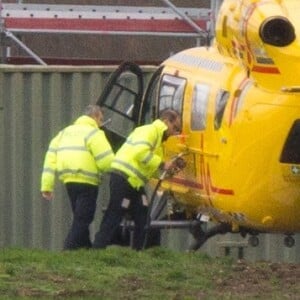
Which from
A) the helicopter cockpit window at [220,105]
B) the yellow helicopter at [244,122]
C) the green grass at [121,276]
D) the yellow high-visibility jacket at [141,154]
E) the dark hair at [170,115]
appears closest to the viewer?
the green grass at [121,276]

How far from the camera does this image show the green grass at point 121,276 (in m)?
10.2

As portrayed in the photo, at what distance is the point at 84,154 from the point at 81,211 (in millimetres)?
593

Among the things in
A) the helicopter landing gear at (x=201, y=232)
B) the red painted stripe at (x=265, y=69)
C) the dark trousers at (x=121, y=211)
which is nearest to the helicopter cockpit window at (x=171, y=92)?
the dark trousers at (x=121, y=211)

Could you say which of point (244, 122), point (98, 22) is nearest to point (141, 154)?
point (244, 122)

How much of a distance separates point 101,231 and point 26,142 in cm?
304

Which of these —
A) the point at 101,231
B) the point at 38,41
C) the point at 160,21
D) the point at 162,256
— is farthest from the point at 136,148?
the point at 38,41

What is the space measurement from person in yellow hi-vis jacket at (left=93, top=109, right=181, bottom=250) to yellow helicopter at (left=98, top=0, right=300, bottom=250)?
13 cm

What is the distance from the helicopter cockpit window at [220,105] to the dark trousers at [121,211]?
205cm

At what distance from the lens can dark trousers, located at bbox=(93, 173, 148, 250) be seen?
1525 centimetres

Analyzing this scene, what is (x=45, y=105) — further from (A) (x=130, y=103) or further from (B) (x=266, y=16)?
(B) (x=266, y=16)

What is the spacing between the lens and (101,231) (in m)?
15.4

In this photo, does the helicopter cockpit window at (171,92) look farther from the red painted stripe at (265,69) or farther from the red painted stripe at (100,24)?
the red painted stripe at (100,24)

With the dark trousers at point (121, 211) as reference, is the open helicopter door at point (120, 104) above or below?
above

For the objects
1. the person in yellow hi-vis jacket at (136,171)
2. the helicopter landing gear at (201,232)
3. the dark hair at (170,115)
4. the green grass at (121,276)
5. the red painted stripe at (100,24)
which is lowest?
the green grass at (121,276)
